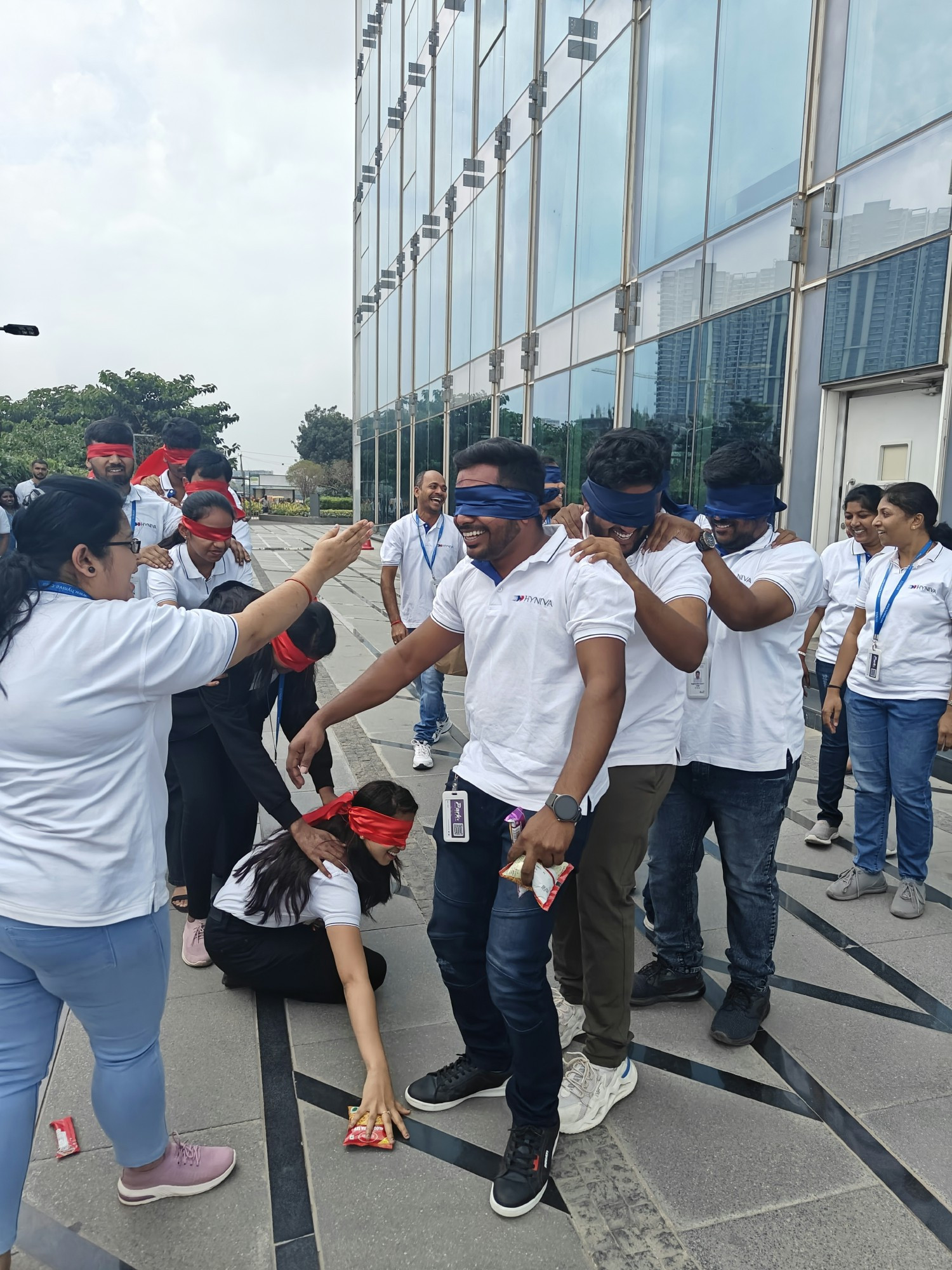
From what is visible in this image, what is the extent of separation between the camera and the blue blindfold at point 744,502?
2904mm

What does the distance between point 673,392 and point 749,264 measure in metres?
1.86

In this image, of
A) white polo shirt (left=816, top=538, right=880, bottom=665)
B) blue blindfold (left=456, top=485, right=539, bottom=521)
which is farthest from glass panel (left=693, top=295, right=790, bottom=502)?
blue blindfold (left=456, top=485, right=539, bottom=521)

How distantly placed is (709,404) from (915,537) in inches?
251

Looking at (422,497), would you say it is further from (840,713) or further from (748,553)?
(748,553)

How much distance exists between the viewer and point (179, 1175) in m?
2.23

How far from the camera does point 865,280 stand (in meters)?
7.69

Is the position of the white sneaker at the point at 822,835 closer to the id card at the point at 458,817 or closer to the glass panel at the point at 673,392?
the id card at the point at 458,817

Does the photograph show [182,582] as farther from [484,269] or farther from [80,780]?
[484,269]

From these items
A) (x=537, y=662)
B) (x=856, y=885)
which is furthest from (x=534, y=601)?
(x=856, y=885)

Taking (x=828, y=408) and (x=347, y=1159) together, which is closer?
(x=347, y=1159)

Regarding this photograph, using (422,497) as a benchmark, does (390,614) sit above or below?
below

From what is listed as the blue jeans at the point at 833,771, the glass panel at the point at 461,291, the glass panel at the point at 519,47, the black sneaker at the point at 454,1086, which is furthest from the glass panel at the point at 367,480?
the black sneaker at the point at 454,1086

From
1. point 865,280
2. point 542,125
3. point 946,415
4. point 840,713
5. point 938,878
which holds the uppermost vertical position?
point 542,125

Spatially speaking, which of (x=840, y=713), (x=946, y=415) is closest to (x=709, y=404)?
(x=946, y=415)
